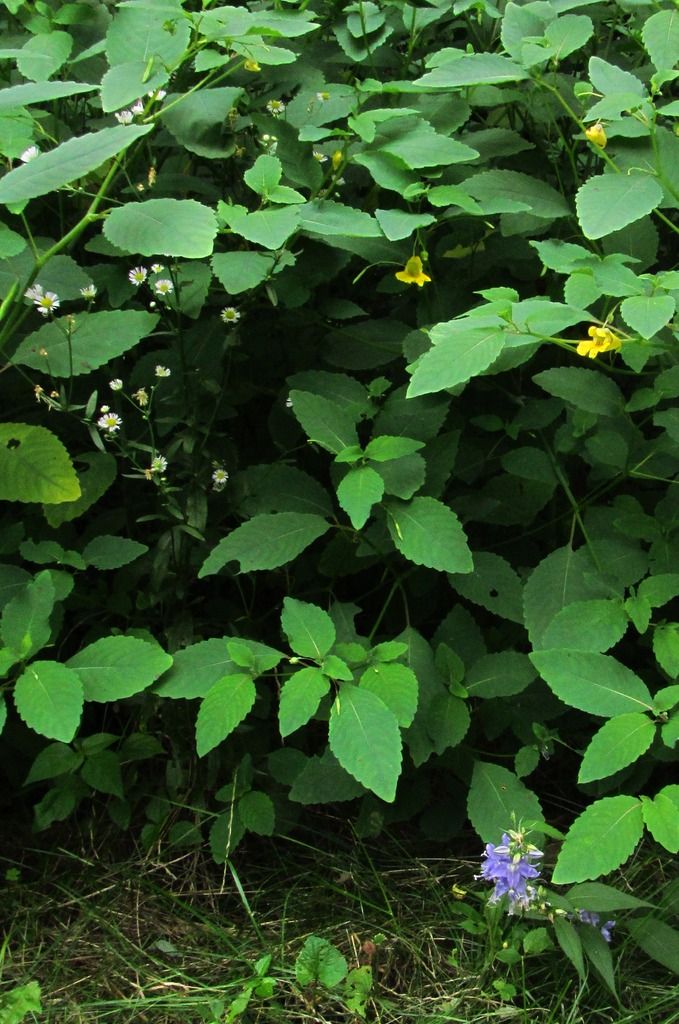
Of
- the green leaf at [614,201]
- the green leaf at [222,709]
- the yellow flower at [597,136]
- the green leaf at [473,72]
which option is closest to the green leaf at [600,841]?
the green leaf at [222,709]

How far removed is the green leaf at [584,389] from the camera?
186 centimetres

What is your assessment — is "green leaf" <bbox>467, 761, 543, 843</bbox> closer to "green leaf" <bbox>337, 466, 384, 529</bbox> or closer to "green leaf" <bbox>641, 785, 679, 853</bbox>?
"green leaf" <bbox>641, 785, 679, 853</bbox>

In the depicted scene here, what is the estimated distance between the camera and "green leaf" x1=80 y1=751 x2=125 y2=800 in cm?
190

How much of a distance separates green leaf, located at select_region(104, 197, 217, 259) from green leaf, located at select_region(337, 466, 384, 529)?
47cm

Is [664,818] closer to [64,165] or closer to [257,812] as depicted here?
[257,812]

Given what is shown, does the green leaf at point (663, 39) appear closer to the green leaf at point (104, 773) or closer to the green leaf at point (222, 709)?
the green leaf at point (222, 709)

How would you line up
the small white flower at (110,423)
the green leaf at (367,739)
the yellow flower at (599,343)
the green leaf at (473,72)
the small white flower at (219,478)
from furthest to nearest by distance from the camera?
the small white flower at (219,478) < the small white flower at (110,423) < the green leaf at (473,72) < the yellow flower at (599,343) < the green leaf at (367,739)

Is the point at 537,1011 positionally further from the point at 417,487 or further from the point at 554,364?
the point at 554,364

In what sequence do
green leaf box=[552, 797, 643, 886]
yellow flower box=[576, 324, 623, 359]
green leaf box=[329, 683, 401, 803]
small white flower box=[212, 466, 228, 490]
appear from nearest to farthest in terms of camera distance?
green leaf box=[552, 797, 643, 886], green leaf box=[329, 683, 401, 803], yellow flower box=[576, 324, 623, 359], small white flower box=[212, 466, 228, 490]

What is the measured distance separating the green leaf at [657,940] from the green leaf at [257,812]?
2.15ft

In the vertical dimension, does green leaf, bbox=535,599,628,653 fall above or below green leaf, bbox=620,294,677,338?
below

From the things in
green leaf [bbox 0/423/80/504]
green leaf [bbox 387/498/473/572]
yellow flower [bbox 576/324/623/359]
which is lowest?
green leaf [bbox 387/498/473/572]

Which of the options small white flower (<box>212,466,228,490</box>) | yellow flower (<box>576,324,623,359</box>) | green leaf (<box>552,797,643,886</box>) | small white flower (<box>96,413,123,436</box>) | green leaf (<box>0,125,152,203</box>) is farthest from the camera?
small white flower (<box>212,466,228,490</box>)

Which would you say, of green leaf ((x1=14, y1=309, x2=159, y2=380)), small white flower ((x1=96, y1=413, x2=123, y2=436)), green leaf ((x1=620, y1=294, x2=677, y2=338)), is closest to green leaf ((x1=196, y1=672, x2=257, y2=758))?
small white flower ((x1=96, y1=413, x2=123, y2=436))
